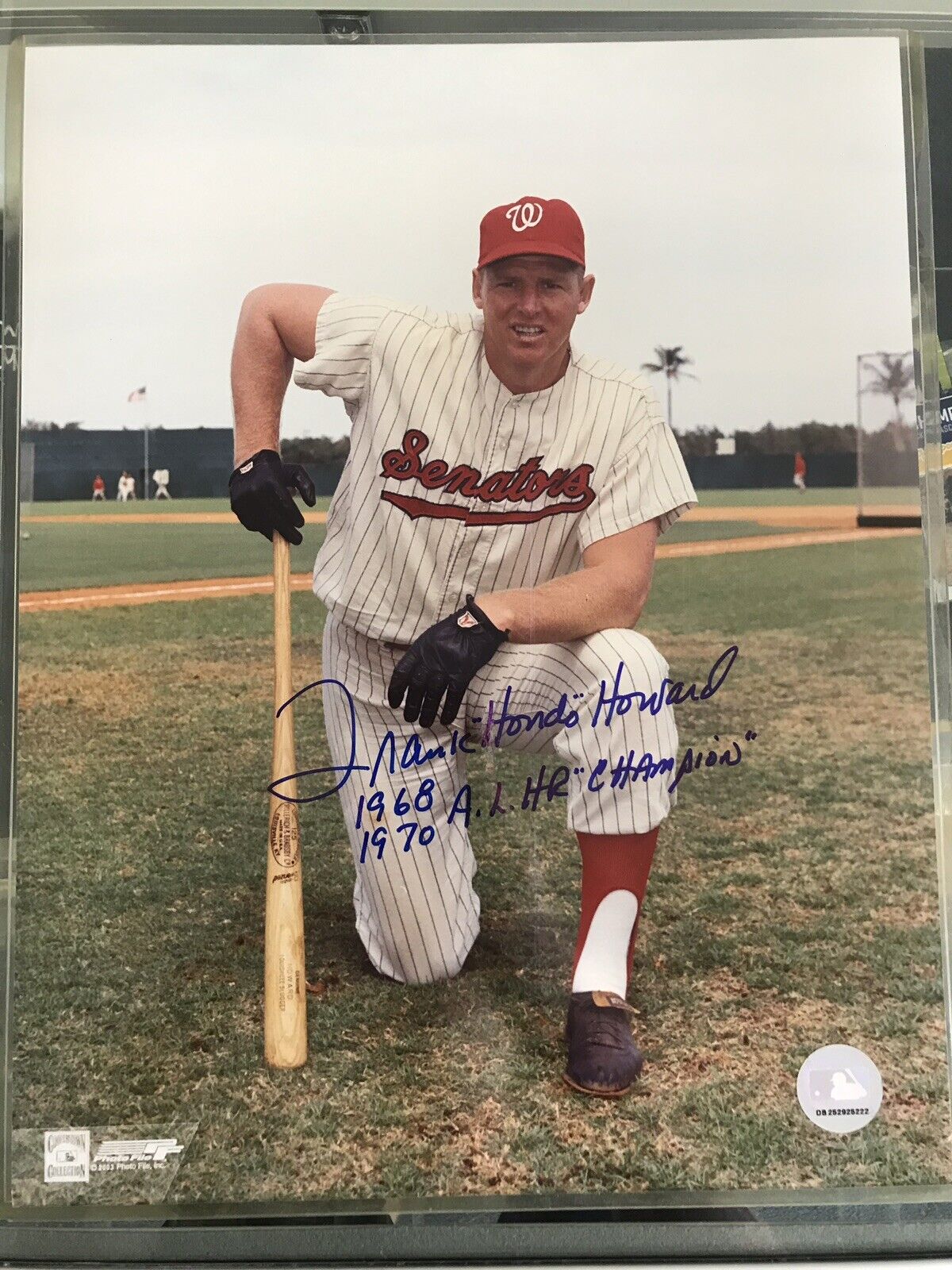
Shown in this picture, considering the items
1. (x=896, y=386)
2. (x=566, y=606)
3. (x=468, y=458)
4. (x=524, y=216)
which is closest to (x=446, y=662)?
(x=566, y=606)

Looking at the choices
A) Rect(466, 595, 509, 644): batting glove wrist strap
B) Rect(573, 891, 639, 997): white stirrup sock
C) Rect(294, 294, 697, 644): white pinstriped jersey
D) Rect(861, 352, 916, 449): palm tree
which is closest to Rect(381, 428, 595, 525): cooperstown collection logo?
Rect(294, 294, 697, 644): white pinstriped jersey

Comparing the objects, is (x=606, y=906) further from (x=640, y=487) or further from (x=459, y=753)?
(x=640, y=487)

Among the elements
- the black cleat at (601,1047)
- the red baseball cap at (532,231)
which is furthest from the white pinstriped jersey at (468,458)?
the black cleat at (601,1047)

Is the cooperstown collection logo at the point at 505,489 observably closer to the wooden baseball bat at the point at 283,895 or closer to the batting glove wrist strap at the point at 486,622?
the batting glove wrist strap at the point at 486,622

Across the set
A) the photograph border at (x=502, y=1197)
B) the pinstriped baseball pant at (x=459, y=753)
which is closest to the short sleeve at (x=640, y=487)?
the pinstriped baseball pant at (x=459, y=753)

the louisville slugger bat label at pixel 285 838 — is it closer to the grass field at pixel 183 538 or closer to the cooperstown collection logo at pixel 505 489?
the grass field at pixel 183 538

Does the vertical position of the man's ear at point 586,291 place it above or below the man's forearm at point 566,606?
above
